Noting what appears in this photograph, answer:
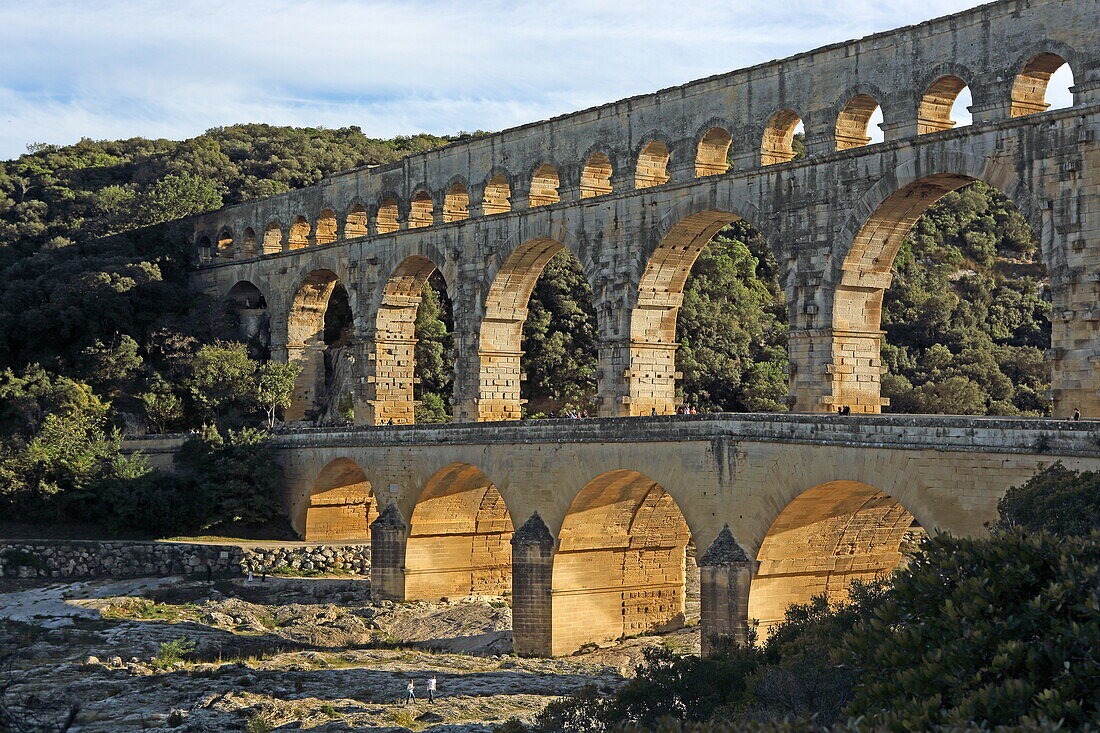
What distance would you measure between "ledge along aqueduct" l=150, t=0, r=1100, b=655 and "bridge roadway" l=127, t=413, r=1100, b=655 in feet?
0.19

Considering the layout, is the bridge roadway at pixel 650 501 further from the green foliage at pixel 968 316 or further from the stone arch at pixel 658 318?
the green foliage at pixel 968 316

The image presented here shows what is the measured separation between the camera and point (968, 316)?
194ft

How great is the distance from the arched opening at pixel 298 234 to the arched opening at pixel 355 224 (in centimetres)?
362

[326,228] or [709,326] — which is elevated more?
[326,228]

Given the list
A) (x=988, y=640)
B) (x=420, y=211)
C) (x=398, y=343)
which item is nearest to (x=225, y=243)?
(x=398, y=343)

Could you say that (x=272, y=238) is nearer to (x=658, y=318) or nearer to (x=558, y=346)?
(x=558, y=346)

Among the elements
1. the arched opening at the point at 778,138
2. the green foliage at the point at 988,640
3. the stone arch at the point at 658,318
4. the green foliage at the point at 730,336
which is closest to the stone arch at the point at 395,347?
the stone arch at the point at 658,318

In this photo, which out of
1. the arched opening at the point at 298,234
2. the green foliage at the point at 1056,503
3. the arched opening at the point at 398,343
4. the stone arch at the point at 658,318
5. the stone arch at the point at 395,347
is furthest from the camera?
the arched opening at the point at 298,234

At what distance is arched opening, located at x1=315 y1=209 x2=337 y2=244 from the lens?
156 ft

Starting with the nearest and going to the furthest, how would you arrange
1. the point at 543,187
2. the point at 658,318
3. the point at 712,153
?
1. the point at 712,153
2. the point at 658,318
3. the point at 543,187

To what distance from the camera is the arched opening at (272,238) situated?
5091 cm

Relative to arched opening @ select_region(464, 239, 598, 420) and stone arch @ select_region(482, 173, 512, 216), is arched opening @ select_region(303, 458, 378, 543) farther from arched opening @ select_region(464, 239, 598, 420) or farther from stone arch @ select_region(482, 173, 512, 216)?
stone arch @ select_region(482, 173, 512, 216)

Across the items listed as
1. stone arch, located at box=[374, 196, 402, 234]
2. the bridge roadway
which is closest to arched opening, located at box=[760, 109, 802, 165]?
the bridge roadway

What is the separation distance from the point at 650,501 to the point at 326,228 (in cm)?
2114
